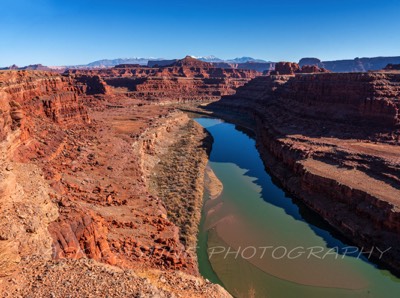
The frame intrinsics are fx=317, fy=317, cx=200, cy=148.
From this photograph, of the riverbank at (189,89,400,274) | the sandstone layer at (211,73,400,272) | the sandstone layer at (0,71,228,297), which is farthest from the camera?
the sandstone layer at (211,73,400,272)

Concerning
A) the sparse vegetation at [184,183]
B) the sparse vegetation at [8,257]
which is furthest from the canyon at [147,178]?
the sparse vegetation at [184,183]

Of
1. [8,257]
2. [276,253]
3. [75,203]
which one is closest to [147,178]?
[276,253]

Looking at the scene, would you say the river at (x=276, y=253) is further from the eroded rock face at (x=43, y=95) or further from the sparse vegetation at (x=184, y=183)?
the eroded rock face at (x=43, y=95)

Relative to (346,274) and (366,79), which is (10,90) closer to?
(346,274)

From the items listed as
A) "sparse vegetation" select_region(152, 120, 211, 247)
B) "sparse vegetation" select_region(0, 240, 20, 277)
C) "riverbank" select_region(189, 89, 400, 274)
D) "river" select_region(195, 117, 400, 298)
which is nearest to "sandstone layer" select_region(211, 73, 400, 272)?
"riverbank" select_region(189, 89, 400, 274)

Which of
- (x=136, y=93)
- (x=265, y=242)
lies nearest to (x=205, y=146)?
(x=265, y=242)

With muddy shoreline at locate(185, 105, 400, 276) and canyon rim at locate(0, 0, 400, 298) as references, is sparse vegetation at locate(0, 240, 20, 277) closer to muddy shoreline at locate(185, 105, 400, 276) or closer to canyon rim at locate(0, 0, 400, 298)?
canyon rim at locate(0, 0, 400, 298)

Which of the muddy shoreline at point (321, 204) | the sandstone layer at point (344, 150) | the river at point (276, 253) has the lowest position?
the river at point (276, 253)
